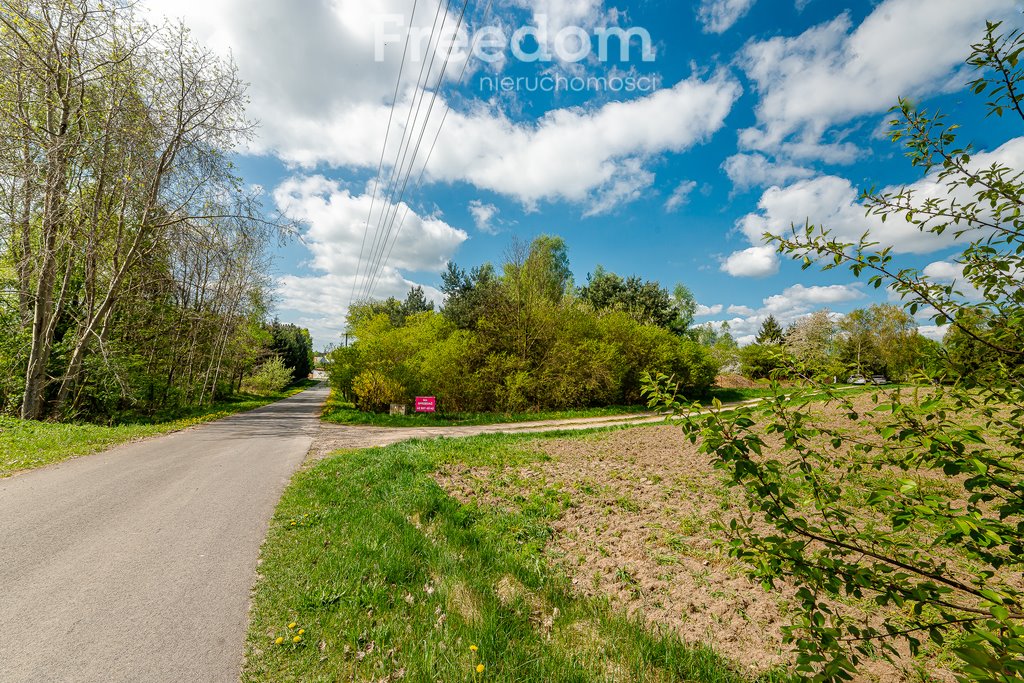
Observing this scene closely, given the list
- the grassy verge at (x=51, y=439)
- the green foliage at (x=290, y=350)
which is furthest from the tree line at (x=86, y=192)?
the green foliage at (x=290, y=350)

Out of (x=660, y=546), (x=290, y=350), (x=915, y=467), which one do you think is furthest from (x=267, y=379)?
(x=915, y=467)

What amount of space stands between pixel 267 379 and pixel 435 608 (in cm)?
4484

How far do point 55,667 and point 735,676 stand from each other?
5058 mm

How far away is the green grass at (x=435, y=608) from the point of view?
A: 2.94 metres

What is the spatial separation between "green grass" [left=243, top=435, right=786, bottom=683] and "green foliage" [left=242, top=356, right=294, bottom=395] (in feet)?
135

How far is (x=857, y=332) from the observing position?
4141cm

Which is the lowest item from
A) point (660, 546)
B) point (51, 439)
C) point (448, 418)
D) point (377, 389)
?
point (660, 546)

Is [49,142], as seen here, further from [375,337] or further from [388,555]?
[388,555]

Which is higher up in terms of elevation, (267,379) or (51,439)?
(267,379)

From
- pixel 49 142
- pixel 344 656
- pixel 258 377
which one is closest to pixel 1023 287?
pixel 344 656

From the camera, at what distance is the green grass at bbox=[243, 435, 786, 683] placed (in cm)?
294

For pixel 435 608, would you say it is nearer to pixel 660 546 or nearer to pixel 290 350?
pixel 660 546

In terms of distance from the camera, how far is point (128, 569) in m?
4.40

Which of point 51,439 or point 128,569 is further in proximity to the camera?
point 51,439
